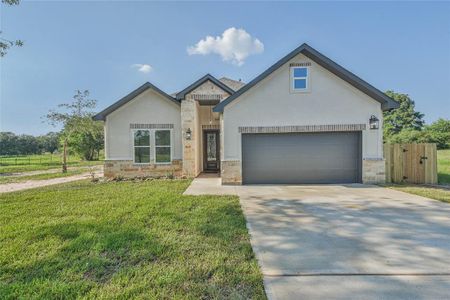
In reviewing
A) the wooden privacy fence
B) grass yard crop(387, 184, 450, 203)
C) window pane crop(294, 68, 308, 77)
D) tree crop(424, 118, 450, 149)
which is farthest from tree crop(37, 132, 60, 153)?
tree crop(424, 118, 450, 149)

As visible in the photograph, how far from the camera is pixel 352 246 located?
13.1ft

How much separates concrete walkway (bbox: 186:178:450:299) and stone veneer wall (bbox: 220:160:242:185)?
2758mm

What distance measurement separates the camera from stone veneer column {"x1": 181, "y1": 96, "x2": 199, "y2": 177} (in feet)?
39.9

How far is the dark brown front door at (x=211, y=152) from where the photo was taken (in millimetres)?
15992

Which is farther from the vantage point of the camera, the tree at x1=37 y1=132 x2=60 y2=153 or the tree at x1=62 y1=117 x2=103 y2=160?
the tree at x1=37 y1=132 x2=60 y2=153

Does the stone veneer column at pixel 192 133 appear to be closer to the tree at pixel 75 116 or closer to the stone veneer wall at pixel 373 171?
the stone veneer wall at pixel 373 171

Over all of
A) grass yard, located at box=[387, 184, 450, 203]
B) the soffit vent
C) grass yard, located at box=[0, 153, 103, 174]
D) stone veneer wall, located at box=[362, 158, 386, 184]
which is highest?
the soffit vent

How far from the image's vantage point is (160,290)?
9.01ft

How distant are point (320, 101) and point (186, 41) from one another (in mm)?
9347

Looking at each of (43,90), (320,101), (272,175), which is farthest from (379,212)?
(43,90)

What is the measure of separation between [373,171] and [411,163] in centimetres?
177

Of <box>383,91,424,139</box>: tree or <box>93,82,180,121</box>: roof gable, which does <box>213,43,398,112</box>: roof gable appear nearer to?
<box>93,82,180,121</box>: roof gable

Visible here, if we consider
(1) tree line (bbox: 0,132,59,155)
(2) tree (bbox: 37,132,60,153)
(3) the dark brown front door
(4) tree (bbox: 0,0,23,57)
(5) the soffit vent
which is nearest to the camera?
(4) tree (bbox: 0,0,23,57)

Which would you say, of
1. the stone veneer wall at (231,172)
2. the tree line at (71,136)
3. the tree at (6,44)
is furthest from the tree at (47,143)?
the stone veneer wall at (231,172)
